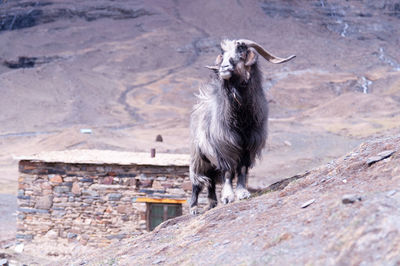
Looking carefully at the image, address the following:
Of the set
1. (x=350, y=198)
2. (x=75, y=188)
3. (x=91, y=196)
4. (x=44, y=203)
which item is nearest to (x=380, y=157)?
(x=350, y=198)

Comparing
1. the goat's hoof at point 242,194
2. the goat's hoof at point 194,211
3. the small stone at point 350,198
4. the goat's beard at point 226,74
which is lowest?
the goat's hoof at point 194,211

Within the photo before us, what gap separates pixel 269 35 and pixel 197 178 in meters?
59.7

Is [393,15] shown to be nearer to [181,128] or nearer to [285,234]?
[181,128]

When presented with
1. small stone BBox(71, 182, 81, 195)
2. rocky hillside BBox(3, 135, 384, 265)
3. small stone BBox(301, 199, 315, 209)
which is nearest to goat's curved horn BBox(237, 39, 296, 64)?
rocky hillside BBox(3, 135, 384, 265)

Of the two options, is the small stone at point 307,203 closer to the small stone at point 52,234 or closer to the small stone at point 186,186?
Answer: the small stone at point 186,186

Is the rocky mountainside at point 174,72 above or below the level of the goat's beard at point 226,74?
below

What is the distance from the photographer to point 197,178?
322 inches

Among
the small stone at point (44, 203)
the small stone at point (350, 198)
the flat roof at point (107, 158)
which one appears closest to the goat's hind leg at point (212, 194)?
the small stone at point (350, 198)

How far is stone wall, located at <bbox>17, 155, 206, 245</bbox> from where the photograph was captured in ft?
45.5

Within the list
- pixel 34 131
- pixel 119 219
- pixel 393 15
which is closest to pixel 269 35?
pixel 393 15

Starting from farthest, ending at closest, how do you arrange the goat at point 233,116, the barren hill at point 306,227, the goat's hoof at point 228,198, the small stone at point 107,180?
the small stone at point 107,180 → the goat's hoof at point 228,198 → the goat at point 233,116 → the barren hill at point 306,227

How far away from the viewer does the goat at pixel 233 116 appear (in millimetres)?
6941

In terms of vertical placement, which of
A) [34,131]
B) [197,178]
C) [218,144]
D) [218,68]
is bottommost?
[34,131]

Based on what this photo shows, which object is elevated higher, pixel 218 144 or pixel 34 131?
pixel 218 144
